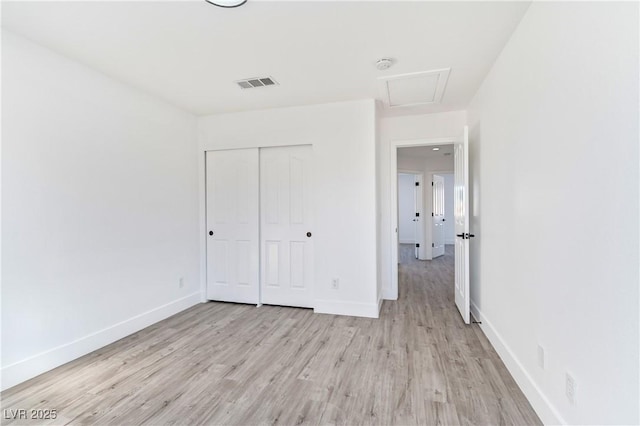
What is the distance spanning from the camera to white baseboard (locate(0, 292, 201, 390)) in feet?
6.86

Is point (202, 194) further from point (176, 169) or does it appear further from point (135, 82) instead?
point (135, 82)

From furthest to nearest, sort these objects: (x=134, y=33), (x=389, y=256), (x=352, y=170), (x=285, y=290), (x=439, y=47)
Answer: (x=389, y=256)
(x=285, y=290)
(x=352, y=170)
(x=439, y=47)
(x=134, y=33)

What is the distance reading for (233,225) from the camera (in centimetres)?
396

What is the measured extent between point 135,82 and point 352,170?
237cm

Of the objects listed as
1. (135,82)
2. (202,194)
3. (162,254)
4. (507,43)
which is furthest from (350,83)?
(162,254)

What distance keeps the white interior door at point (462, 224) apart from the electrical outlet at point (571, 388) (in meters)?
1.60

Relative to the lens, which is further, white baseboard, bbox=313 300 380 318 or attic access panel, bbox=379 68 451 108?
white baseboard, bbox=313 300 380 318

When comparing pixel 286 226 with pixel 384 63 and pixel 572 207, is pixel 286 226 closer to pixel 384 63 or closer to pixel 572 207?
pixel 384 63

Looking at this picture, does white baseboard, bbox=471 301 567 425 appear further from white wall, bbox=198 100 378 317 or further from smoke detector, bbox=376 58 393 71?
smoke detector, bbox=376 58 393 71

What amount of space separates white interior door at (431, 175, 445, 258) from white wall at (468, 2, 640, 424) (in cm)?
510

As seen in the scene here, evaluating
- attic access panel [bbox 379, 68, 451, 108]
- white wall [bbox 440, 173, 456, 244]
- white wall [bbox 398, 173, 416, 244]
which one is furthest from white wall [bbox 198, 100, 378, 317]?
→ white wall [bbox 440, 173, 456, 244]

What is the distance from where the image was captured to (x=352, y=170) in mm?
3447

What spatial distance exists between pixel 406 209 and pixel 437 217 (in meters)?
2.05

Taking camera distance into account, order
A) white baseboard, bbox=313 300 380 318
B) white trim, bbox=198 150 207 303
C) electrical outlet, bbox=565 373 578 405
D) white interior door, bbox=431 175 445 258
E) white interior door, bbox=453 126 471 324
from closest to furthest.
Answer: electrical outlet, bbox=565 373 578 405 → white interior door, bbox=453 126 471 324 → white baseboard, bbox=313 300 380 318 → white trim, bbox=198 150 207 303 → white interior door, bbox=431 175 445 258
